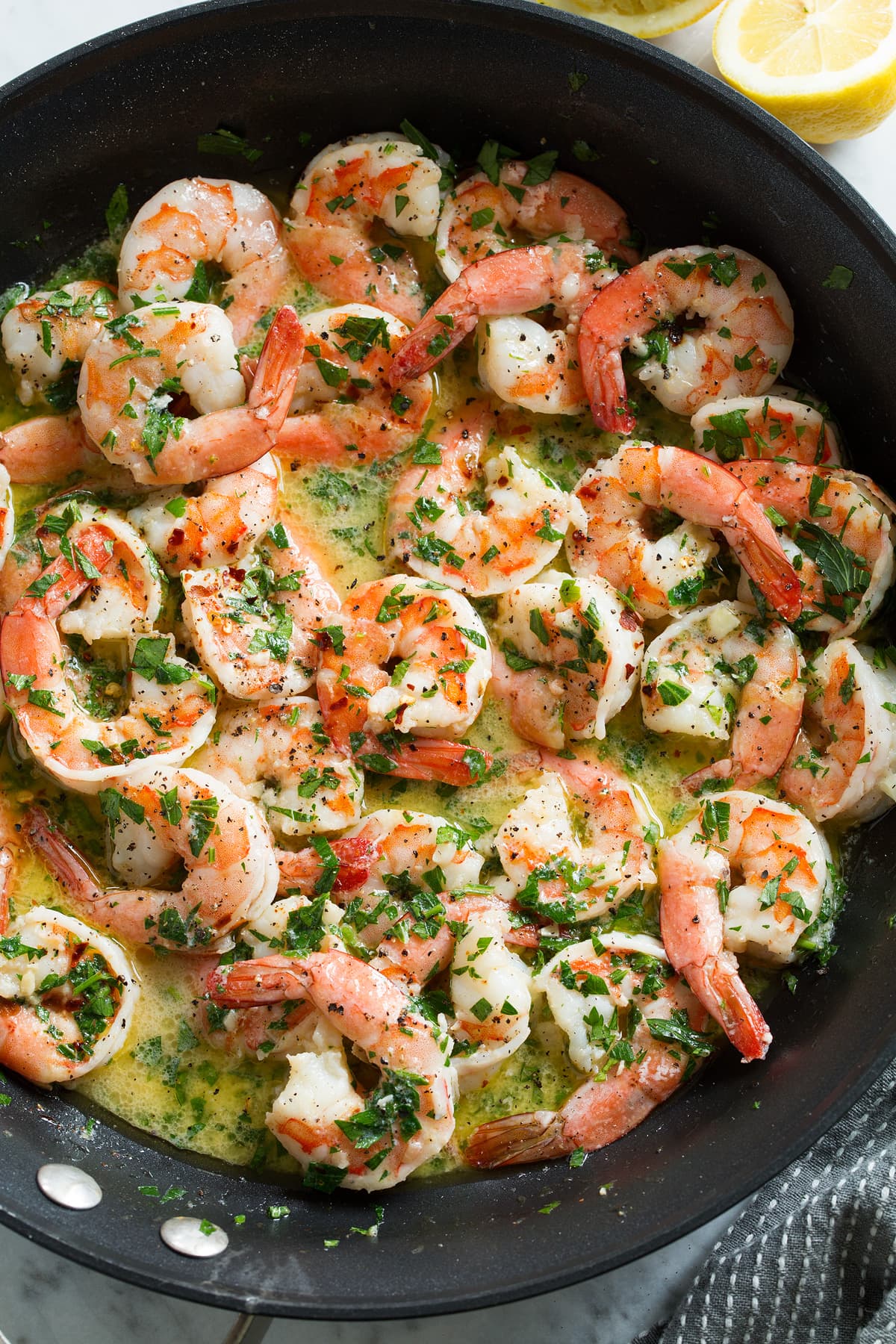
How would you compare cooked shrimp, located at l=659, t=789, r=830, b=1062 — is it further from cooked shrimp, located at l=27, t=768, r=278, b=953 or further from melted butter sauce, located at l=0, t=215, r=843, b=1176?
cooked shrimp, located at l=27, t=768, r=278, b=953

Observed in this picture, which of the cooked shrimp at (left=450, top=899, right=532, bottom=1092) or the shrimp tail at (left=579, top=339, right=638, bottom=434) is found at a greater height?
the shrimp tail at (left=579, top=339, right=638, bottom=434)

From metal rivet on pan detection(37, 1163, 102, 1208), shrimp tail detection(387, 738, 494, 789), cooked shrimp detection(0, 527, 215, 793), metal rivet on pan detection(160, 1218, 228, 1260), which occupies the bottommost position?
metal rivet on pan detection(160, 1218, 228, 1260)

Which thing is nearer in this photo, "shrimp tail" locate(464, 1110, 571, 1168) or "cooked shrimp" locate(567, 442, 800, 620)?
"shrimp tail" locate(464, 1110, 571, 1168)

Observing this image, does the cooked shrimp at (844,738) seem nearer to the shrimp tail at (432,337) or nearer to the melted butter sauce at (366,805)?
the melted butter sauce at (366,805)

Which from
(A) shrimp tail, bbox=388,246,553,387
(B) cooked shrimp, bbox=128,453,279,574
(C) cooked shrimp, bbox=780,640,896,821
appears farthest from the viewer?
(A) shrimp tail, bbox=388,246,553,387

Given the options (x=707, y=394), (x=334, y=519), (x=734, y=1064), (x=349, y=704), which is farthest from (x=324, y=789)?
(x=707, y=394)

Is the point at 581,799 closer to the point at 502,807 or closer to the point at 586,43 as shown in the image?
the point at 502,807

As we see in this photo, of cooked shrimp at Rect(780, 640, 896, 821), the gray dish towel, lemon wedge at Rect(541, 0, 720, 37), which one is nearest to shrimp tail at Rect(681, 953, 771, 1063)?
the gray dish towel
